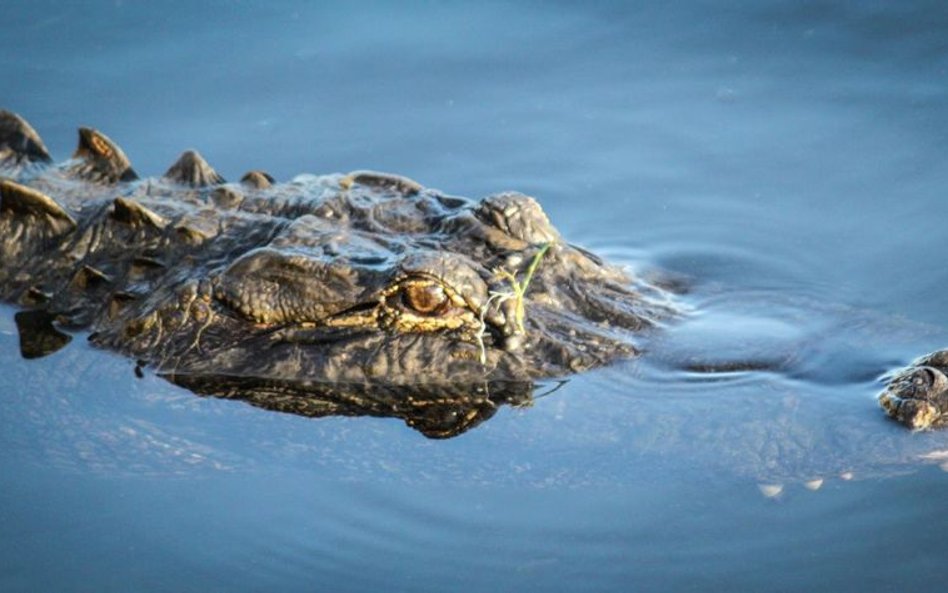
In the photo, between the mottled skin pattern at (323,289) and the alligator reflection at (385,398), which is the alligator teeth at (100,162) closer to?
the mottled skin pattern at (323,289)

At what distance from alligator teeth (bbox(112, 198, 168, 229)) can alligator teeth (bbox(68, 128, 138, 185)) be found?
2.28 ft

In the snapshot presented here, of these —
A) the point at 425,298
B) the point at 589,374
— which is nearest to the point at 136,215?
the point at 425,298

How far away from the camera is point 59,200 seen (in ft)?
26.4

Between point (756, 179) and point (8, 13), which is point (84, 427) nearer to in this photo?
point (756, 179)

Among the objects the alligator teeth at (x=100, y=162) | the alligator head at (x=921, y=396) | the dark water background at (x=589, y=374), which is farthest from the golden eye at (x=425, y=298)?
the alligator teeth at (x=100, y=162)

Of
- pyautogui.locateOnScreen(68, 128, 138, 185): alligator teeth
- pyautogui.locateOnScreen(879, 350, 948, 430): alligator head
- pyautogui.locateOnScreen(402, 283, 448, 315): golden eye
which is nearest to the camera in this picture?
pyautogui.locateOnScreen(879, 350, 948, 430): alligator head

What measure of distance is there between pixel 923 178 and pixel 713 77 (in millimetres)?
1913

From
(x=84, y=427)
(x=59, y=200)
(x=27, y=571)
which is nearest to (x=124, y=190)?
(x=59, y=200)

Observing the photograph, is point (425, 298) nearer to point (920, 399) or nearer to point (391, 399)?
point (391, 399)

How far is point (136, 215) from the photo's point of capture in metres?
7.55

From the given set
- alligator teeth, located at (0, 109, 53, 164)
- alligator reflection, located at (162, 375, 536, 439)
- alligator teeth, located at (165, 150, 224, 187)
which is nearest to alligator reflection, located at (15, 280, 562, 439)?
alligator reflection, located at (162, 375, 536, 439)

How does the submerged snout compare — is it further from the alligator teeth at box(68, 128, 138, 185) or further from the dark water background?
the alligator teeth at box(68, 128, 138, 185)

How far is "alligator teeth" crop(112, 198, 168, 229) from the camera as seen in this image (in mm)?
7512

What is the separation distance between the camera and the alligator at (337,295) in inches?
274
